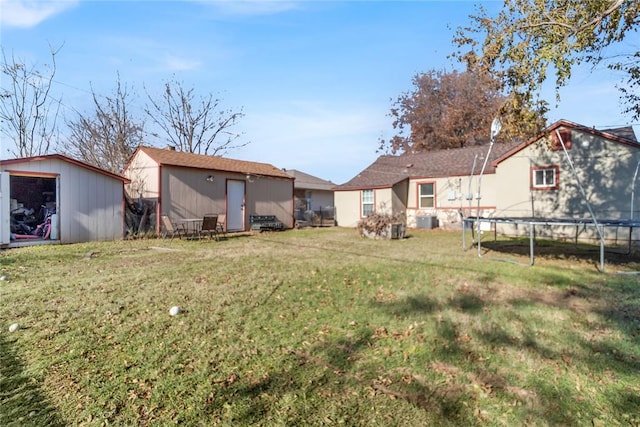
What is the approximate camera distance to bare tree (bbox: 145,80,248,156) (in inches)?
946

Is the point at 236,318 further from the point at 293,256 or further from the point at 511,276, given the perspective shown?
the point at 511,276

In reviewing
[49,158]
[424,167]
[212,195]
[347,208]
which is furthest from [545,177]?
[49,158]

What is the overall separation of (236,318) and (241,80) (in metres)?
12.1

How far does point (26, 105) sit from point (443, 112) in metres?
27.1

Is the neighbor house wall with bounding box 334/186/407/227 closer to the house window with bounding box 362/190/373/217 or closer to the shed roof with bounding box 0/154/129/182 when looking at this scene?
the house window with bounding box 362/190/373/217

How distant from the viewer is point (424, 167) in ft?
61.5

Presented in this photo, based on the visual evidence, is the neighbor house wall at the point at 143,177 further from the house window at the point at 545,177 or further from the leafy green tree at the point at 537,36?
the house window at the point at 545,177

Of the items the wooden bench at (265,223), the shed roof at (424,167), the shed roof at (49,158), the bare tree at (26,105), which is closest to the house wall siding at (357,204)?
the shed roof at (424,167)

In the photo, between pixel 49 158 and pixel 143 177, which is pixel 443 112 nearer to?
pixel 143 177

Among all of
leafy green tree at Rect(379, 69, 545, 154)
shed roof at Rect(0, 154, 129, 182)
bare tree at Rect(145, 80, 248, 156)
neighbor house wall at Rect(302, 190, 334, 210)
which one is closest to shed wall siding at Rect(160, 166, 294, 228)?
shed roof at Rect(0, 154, 129, 182)

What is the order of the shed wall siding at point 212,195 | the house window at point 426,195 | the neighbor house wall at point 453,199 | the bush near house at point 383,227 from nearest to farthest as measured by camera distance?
the bush near house at point 383,227 < the shed wall siding at point 212,195 < the neighbor house wall at point 453,199 < the house window at point 426,195

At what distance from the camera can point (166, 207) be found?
504 inches

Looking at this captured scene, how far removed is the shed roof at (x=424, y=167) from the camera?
17.0m

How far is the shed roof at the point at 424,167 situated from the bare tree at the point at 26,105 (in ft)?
53.8
